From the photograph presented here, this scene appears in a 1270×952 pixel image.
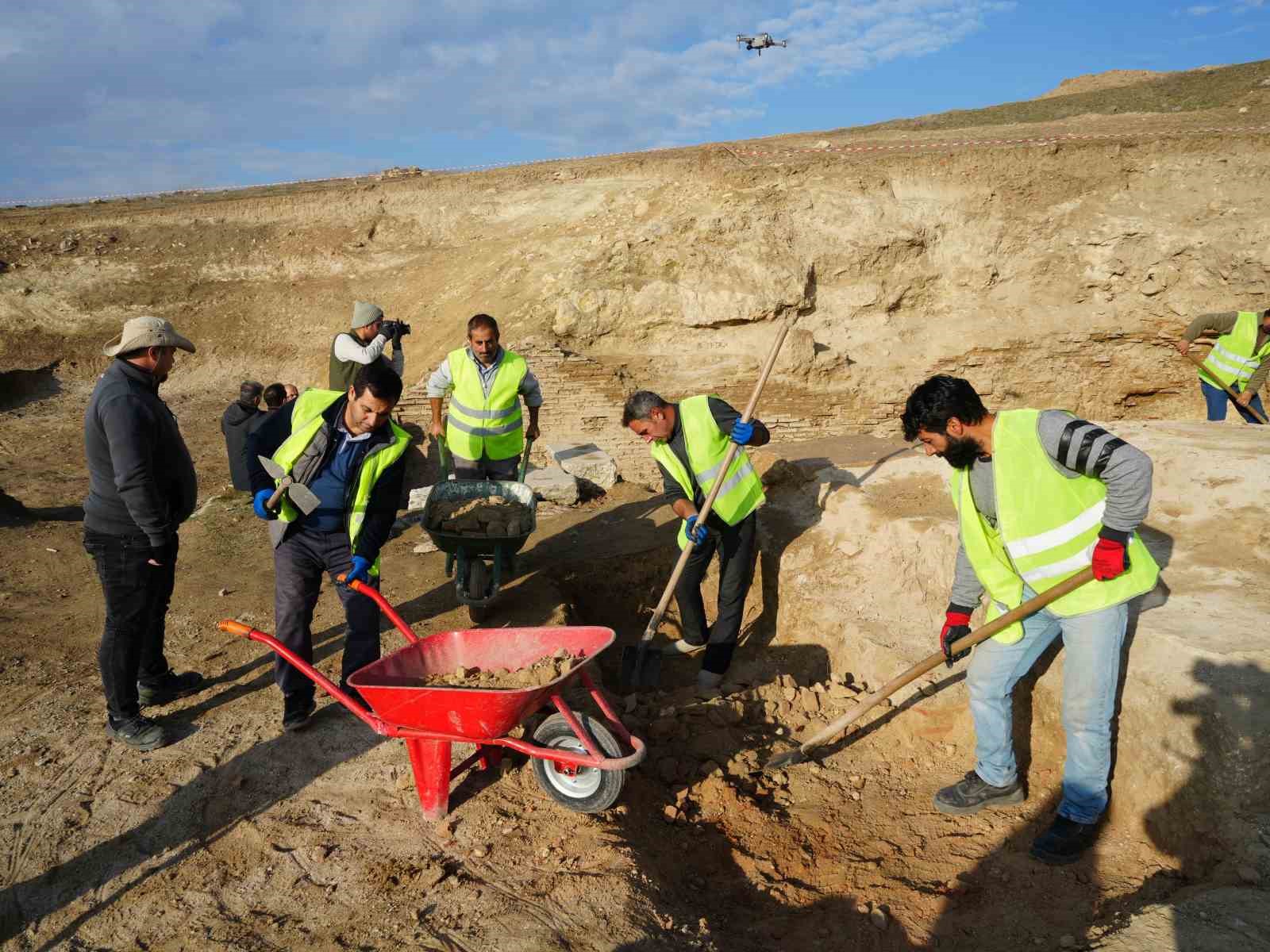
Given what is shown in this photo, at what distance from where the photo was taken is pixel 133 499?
4.02m

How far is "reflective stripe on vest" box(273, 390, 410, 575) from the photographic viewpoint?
13.3ft

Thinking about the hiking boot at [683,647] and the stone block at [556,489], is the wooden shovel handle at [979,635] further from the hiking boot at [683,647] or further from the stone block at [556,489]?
the stone block at [556,489]

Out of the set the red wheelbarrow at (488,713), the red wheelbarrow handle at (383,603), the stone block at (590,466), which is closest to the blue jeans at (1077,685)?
the red wheelbarrow at (488,713)

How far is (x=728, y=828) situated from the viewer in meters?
3.90

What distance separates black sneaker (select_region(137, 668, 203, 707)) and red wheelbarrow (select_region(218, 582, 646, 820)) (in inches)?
55.6

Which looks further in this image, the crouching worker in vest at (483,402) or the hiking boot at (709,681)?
the crouching worker in vest at (483,402)

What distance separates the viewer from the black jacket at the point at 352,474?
409cm

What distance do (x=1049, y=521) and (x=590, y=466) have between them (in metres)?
6.40

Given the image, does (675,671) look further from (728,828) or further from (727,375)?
(727,375)

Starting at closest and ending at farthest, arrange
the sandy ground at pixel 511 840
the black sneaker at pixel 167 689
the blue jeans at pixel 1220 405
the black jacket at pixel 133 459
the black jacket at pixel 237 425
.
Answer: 1. the sandy ground at pixel 511 840
2. the black jacket at pixel 133 459
3. the black sneaker at pixel 167 689
4. the black jacket at pixel 237 425
5. the blue jeans at pixel 1220 405

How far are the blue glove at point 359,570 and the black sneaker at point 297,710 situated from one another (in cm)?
70

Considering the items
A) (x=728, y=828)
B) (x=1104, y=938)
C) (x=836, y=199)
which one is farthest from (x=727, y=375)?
(x=1104, y=938)

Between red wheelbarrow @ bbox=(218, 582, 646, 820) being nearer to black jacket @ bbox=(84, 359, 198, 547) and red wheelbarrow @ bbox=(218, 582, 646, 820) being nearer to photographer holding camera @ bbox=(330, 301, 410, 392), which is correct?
black jacket @ bbox=(84, 359, 198, 547)

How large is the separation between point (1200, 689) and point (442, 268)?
548 inches
